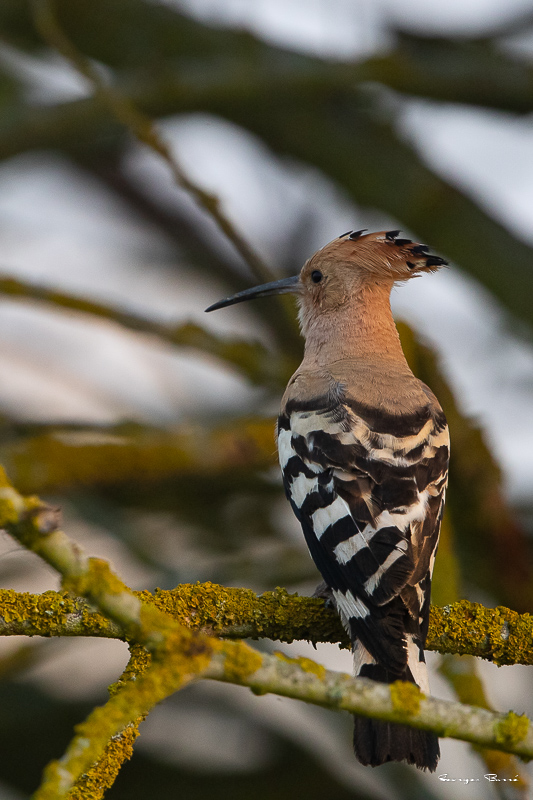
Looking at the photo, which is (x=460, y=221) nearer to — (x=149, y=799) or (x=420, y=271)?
(x=420, y=271)

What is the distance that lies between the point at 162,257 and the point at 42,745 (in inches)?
123

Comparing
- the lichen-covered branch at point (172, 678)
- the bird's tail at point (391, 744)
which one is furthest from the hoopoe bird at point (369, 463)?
the lichen-covered branch at point (172, 678)

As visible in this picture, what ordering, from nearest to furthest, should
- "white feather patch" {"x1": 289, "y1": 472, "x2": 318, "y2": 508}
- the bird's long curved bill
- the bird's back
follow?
1. the bird's back
2. "white feather patch" {"x1": 289, "y1": 472, "x2": 318, "y2": 508}
3. the bird's long curved bill

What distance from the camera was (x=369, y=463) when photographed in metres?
2.56

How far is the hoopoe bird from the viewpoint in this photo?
2.13m

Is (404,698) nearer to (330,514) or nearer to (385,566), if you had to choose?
(385,566)

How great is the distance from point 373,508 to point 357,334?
3.70 feet

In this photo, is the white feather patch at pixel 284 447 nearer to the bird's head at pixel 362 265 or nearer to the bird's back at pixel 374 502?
the bird's back at pixel 374 502

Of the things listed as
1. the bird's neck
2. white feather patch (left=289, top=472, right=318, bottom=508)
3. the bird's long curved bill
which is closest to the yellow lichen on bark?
white feather patch (left=289, top=472, right=318, bottom=508)

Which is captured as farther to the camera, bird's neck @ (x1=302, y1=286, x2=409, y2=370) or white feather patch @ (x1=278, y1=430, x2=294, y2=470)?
bird's neck @ (x1=302, y1=286, x2=409, y2=370)

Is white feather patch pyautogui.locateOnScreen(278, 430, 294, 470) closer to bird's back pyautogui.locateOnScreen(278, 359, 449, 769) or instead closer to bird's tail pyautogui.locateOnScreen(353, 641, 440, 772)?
bird's back pyautogui.locateOnScreen(278, 359, 449, 769)

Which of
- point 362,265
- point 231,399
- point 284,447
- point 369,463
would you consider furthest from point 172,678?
point 231,399

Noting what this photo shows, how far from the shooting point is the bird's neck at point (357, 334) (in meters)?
3.33

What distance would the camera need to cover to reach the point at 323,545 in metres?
2.42
